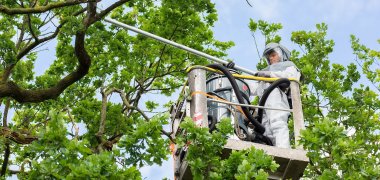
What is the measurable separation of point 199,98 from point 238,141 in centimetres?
88

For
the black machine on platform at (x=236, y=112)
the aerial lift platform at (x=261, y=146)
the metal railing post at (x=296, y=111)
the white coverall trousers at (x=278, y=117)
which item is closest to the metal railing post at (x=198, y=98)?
the aerial lift platform at (x=261, y=146)

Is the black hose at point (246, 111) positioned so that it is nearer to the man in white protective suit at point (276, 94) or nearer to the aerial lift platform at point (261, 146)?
the man in white protective suit at point (276, 94)

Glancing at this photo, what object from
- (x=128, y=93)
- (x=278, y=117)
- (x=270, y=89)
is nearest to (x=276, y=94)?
(x=270, y=89)

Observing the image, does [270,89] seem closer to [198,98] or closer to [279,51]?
[198,98]

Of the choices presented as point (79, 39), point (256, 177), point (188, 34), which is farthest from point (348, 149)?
point (188, 34)

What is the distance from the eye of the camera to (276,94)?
36.7ft

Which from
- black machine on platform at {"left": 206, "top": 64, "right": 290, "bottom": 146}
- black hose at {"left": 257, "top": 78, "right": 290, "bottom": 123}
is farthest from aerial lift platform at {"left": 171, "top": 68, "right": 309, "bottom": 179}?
black machine on platform at {"left": 206, "top": 64, "right": 290, "bottom": 146}

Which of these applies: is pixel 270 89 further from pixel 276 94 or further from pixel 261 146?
pixel 261 146

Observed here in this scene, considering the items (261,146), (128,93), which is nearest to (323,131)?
(261,146)

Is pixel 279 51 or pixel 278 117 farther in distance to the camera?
pixel 279 51

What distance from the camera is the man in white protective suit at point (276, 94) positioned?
10797 millimetres

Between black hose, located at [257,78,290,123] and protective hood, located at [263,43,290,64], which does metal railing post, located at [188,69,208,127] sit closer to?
black hose, located at [257,78,290,123]

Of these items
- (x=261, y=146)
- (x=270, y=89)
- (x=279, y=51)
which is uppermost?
(x=279, y=51)

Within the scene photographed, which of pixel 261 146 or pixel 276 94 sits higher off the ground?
pixel 276 94
